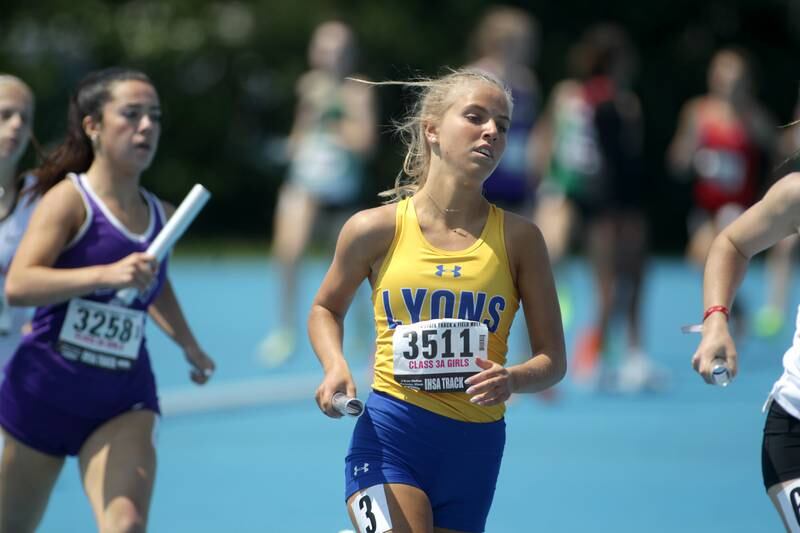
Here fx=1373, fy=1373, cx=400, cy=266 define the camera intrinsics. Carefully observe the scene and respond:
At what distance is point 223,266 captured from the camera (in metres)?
21.4

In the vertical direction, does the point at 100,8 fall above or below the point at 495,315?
above

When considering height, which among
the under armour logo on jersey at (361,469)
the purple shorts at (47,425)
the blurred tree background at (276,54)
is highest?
the blurred tree background at (276,54)

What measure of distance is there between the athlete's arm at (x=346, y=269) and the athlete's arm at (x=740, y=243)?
1.01 meters

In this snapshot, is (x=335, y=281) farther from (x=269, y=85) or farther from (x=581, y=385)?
(x=269, y=85)

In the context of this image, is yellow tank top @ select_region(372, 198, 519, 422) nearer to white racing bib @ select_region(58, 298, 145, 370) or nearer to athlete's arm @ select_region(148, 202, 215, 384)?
white racing bib @ select_region(58, 298, 145, 370)

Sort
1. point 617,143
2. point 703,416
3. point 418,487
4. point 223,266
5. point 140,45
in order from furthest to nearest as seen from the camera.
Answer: point 140,45
point 223,266
point 617,143
point 703,416
point 418,487

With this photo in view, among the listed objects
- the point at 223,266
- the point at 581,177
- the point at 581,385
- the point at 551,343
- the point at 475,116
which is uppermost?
the point at 223,266

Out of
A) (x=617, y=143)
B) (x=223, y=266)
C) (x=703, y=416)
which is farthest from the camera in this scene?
(x=223, y=266)

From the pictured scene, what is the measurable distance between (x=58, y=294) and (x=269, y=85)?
22027 mm

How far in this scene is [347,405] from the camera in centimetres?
395

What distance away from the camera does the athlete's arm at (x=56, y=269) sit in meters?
4.54

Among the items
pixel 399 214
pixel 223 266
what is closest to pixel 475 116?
pixel 399 214

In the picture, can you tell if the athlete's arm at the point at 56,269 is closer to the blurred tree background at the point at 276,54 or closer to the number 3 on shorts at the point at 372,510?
the number 3 on shorts at the point at 372,510

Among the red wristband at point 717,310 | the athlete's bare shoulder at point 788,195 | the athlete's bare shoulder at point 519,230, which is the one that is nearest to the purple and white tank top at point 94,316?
the athlete's bare shoulder at point 519,230
